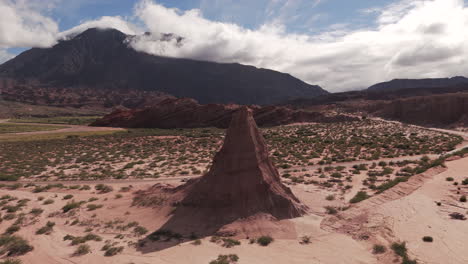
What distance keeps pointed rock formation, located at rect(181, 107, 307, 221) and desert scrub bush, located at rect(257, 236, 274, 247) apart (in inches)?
70.8

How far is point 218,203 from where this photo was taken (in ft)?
43.5

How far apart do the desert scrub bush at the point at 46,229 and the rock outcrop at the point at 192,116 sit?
227ft

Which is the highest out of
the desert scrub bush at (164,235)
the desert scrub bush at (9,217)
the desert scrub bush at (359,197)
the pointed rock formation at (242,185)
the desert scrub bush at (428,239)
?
the pointed rock formation at (242,185)

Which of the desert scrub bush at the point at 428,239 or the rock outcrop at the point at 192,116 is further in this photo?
the rock outcrop at the point at 192,116

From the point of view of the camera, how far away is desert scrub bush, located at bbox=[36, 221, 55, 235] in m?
12.3

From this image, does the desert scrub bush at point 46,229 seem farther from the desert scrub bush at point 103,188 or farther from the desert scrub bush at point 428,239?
the desert scrub bush at point 428,239

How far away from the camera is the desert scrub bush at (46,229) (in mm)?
12328

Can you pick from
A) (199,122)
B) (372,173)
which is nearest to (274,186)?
(372,173)

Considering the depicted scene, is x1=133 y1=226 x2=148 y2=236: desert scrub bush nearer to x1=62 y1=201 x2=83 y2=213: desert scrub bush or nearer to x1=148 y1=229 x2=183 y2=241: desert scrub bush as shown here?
x1=148 y1=229 x2=183 y2=241: desert scrub bush

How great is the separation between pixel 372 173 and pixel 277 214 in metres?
12.9

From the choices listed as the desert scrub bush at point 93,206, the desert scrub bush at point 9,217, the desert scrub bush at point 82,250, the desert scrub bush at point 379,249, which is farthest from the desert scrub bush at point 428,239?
the desert scrub bush at point 9,217

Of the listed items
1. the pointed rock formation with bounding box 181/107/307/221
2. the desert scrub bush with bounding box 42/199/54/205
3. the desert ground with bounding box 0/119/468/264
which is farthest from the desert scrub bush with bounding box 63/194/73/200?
the pointed rock formation with bounding box 181/107/307/221

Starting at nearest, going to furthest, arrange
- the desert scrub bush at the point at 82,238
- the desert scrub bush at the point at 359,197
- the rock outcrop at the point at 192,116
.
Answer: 1. the desert scrub bush at the point at 82,238
2. the desert scrub bush at the point at 359,197
3. the rock outcrop at the point at 192,116

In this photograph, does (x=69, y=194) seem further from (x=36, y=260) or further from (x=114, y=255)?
(x=114, y=255)
